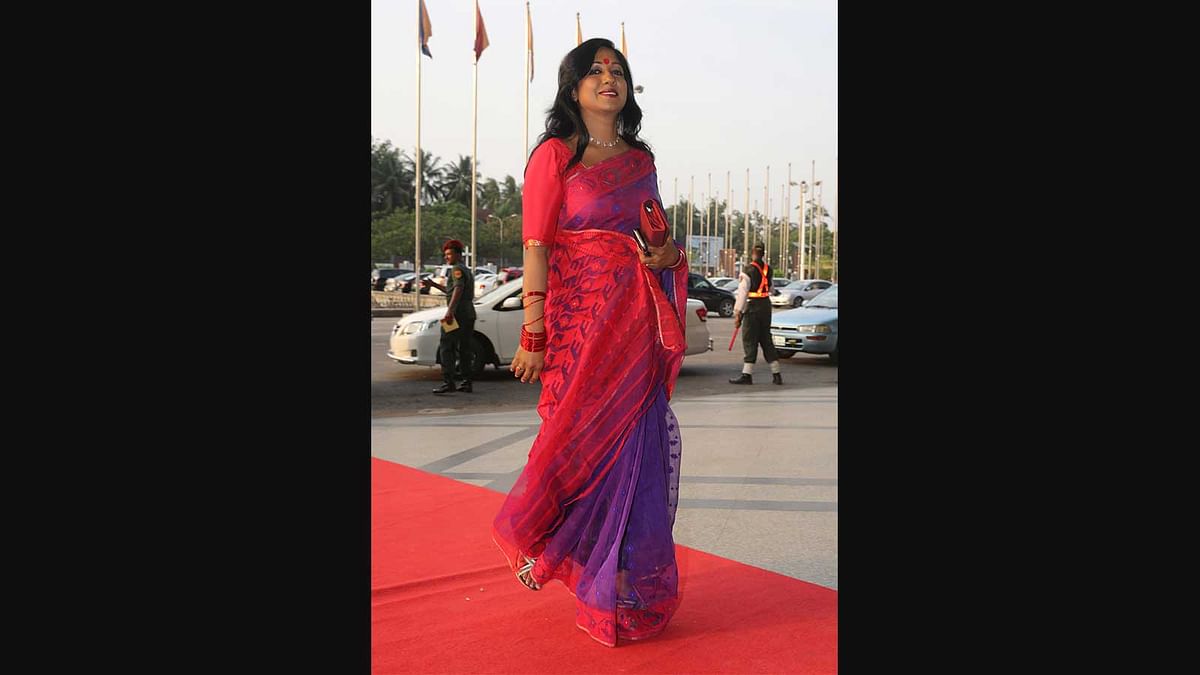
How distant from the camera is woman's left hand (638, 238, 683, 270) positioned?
2770mm

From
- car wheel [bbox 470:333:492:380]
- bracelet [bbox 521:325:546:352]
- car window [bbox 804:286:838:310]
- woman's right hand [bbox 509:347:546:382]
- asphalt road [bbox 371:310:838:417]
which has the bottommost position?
asphalt road [bbox 371:310:838:417]

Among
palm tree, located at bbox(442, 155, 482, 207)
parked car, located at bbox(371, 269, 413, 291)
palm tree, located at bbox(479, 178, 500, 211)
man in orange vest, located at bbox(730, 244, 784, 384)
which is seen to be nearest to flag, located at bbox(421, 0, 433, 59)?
parked car, located at bbox(371, 269, 413, 291)

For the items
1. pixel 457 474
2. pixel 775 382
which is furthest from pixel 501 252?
pixel 457 474

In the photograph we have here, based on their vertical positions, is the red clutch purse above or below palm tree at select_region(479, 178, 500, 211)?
below

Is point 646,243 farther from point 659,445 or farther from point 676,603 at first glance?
point 676,603

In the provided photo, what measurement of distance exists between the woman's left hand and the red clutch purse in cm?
1

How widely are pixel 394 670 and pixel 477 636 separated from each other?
0.31 m

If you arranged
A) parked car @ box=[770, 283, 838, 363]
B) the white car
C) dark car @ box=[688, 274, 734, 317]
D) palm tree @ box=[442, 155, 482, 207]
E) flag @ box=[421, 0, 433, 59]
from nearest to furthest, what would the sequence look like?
the white car → parked car @ box=[770, 283, 838, 363] → flag @ box=[421, 0, 433, 59] → dark car @ box=[688, 274, 734, 317] → palm tree @ box=[442, 155, 482, 207]

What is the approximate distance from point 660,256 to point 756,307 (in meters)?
7.31

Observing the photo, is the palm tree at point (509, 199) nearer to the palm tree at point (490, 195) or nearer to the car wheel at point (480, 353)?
the palm tree at point (490, 195)

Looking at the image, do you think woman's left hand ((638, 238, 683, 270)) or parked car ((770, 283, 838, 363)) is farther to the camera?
parked car ((770, 283, 838, 363))

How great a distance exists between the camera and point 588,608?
8.99ft

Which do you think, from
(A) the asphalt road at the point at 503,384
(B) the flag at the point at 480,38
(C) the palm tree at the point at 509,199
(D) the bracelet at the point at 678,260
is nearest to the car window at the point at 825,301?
(A) the asphalt road at the point at 503,384

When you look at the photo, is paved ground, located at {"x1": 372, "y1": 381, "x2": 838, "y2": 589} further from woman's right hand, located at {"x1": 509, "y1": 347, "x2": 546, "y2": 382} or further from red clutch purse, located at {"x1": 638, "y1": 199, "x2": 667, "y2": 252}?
red clutch purse, located at {"x1": 638, "y1": 199, "x2": 667, "y2": 252}
